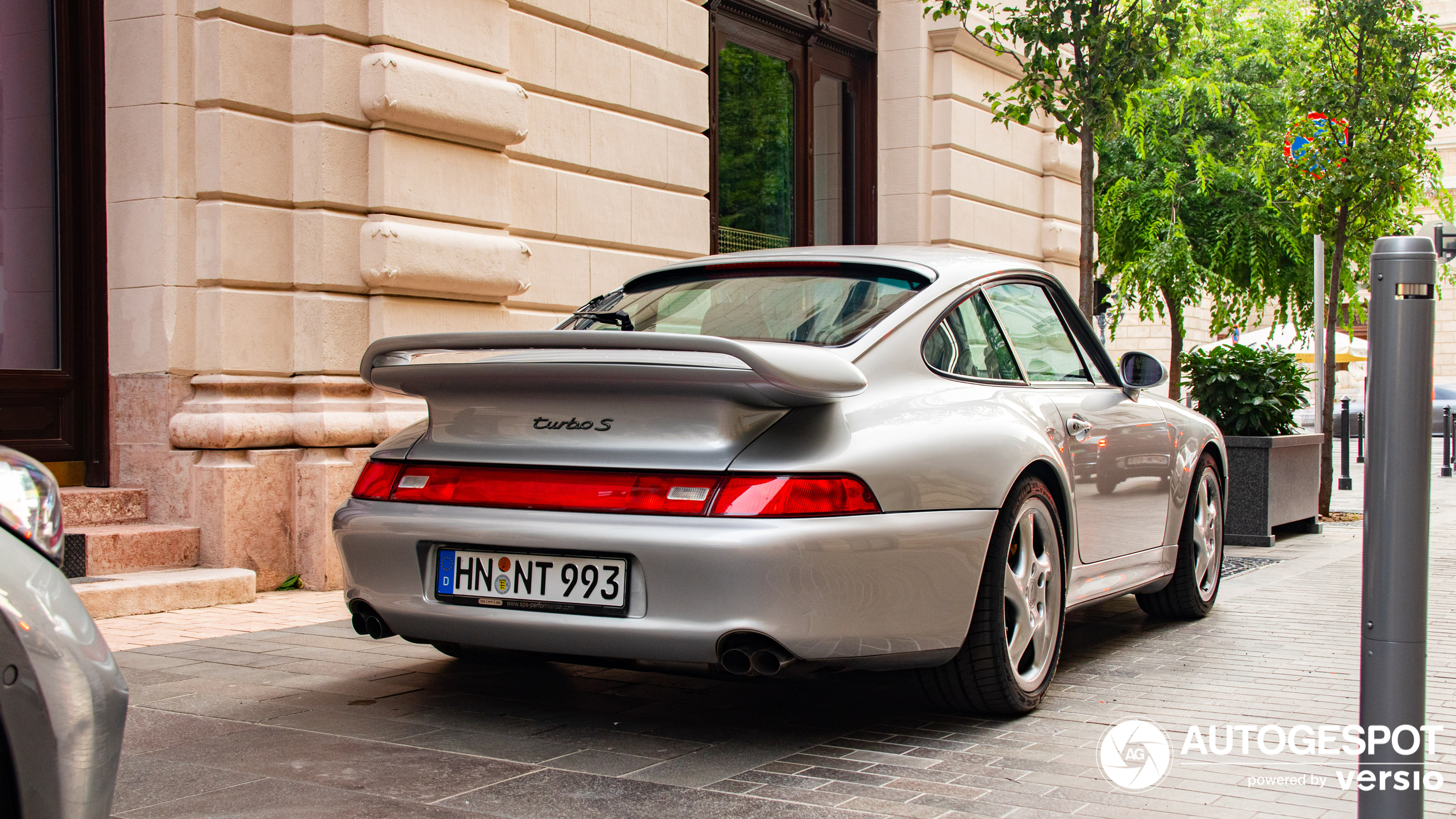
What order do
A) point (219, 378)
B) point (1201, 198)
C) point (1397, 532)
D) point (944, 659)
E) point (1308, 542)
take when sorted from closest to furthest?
1. point (1397, 532)
2. point (944, 659)
3. point (219, 378)
4. point (1308, 542)
5. point (1201, 198)

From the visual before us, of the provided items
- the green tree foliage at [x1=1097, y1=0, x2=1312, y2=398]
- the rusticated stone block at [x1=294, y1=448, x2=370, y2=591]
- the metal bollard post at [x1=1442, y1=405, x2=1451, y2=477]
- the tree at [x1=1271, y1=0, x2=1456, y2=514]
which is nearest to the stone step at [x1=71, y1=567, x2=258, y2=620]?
the rusticated stone block at [x1=294, y1=448, x2=370, y2=591]

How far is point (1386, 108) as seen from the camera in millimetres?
12039

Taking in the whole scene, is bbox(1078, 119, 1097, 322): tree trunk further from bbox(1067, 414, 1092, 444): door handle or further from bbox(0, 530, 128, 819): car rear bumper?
bbox(0, 530, 128, 819): car rear bumper

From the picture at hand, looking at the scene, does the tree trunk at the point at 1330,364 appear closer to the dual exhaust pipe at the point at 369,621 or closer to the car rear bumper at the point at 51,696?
the dual exhaust pipe at the point at 369,621

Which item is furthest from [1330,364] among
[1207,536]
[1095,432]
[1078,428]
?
[1078,428]

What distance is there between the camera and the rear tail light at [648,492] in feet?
12.0

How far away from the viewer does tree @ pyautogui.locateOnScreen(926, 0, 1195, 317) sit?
9.98 m

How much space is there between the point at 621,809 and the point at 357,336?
15.9 ft

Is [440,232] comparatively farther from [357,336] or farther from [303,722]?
[303,722]

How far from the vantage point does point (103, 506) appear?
23.1 feet

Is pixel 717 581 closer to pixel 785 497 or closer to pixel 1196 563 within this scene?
pixel 785 497

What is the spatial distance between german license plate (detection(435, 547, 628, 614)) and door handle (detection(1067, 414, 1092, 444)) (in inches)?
71.9

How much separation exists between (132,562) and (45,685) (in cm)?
502

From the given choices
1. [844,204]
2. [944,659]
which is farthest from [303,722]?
[844,204]
